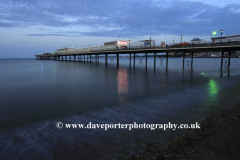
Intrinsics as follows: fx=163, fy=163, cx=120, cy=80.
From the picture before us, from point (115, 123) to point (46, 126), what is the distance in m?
4.42

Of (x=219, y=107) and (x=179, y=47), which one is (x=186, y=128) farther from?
(x=179, y=47)

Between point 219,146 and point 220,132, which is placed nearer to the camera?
point 219,146

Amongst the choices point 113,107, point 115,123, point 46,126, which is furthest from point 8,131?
point 113,107

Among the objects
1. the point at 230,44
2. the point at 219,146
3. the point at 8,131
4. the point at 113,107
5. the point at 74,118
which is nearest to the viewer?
the point at 219,146

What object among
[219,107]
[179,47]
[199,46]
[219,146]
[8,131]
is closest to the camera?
[219,146]

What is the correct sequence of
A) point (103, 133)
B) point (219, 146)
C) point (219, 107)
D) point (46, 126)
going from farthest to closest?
1. point (219, 107)
2. point (46, 126)
3. point (103, 133)
4. point (219, 146)

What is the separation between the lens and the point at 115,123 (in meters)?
10.5

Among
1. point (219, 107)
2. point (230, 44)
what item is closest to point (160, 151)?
point (219, 107)

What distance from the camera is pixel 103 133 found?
361 inches

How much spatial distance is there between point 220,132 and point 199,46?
38808 millimetres

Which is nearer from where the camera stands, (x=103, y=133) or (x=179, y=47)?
(x=103, y=133)

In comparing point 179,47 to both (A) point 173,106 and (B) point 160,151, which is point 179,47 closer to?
(A) point 173,106

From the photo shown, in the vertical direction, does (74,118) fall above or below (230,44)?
below

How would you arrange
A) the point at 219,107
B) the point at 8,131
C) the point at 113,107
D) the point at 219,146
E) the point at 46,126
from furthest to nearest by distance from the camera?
the point at 113,107 → the point at 219,107 → the point at 46,126 → the point at 8,131 → the point at 219,146
